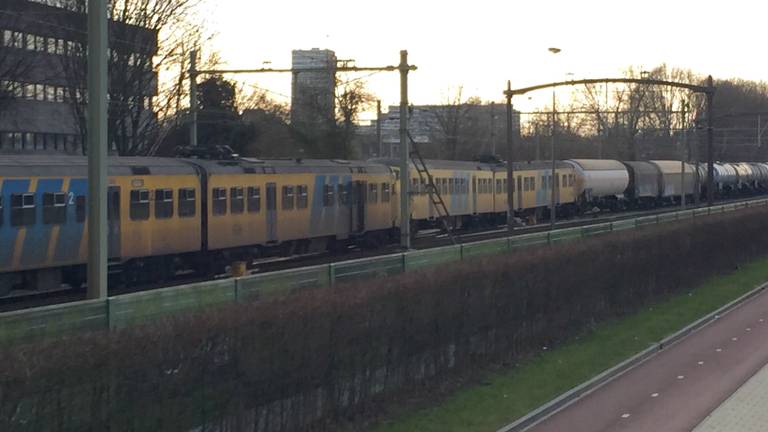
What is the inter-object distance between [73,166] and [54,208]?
1260mm

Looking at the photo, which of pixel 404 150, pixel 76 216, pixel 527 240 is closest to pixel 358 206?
pixel 404 150

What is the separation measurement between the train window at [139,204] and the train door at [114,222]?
0.61 meters

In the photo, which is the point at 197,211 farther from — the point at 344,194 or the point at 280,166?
the point at 344,194

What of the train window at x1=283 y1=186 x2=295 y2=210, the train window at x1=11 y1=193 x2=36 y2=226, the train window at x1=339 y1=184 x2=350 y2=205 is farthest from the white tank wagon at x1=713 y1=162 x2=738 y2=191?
the train window at x1=11 y1=193 x2=36 y2=226

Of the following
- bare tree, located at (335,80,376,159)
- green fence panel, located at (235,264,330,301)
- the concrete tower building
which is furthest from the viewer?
the concrete tower building

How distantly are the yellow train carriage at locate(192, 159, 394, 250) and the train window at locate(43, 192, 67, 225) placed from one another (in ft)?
19.2

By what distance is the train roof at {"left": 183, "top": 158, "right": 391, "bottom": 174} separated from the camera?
28.9 metres

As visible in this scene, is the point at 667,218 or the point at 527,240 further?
the point at 667,218

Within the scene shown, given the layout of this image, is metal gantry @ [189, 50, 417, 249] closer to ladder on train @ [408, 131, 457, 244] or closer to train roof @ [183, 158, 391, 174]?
ladder on train @ [408, 131, 457, 244]

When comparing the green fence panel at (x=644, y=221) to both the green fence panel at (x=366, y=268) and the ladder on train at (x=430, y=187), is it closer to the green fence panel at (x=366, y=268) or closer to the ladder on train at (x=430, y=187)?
the ladder on train at (x=430, y=187)

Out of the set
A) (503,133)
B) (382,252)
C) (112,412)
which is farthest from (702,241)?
(503,133)

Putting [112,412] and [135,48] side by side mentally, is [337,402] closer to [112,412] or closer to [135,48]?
[112,412]

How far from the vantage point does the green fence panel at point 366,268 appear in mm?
15012

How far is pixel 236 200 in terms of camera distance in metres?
29.3
